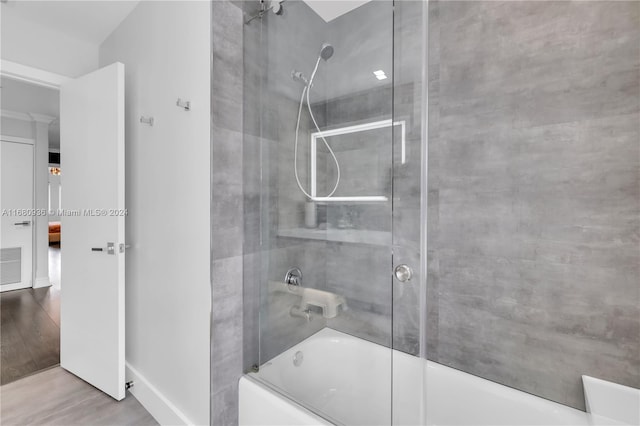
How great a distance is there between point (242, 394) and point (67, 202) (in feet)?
6.58

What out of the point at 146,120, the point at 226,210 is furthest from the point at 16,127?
the point at 226,210

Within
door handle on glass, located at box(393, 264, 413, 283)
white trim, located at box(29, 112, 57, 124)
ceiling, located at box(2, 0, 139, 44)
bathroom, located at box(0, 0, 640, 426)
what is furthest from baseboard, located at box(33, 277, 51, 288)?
door handle on glass, located at box(393, 264, 413, 283)

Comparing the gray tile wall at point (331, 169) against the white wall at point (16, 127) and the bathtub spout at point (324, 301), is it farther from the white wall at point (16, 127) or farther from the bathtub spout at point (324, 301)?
the white wall at point (16, 127)

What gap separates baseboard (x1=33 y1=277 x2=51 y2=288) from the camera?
4237 millimetres

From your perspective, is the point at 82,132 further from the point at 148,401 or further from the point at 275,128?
the point at 148,401

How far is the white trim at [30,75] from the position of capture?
1.93 m

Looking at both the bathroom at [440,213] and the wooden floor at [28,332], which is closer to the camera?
the bathroom at [440,213]

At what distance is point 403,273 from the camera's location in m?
1.07

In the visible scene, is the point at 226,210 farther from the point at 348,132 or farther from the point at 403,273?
the point at 403,273

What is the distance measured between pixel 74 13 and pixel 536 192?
9.97ft

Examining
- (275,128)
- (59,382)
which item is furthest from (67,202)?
(275,128)

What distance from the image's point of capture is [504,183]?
1.38m

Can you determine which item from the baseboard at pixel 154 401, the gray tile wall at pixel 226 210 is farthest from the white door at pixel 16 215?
the gray tile wall at pixel 226 210

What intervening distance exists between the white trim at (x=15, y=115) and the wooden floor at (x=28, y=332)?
2.42 meters
